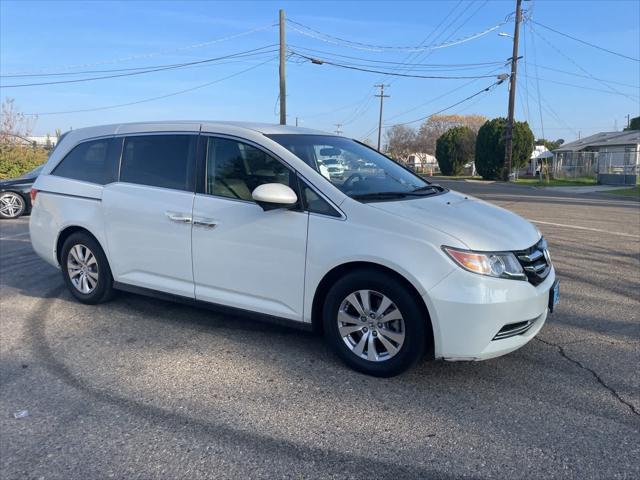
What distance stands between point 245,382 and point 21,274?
4.55 metres

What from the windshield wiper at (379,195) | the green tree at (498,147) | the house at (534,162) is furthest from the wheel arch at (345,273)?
the house at (534,162)

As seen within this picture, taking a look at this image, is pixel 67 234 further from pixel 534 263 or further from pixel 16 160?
pixel 16 160

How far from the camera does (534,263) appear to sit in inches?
142

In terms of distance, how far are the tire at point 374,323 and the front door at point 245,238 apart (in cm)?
32

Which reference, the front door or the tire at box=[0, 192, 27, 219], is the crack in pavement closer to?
the front door

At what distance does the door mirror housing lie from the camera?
12.4 feet

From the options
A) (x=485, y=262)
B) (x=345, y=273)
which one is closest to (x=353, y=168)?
(x=345, y=273)

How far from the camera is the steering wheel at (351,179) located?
3957 mm

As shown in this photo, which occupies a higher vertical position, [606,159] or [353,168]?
[606,159]

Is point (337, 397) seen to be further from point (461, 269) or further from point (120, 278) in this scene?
point (120, 278)

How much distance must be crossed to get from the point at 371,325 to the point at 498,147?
124 ft

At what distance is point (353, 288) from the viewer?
11.9ft

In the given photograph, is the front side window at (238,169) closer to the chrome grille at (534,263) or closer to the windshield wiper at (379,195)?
the windshield wiper at (379,195)

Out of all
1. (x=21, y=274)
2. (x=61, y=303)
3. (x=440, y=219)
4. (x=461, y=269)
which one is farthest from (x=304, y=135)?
(x=21, y=274)
